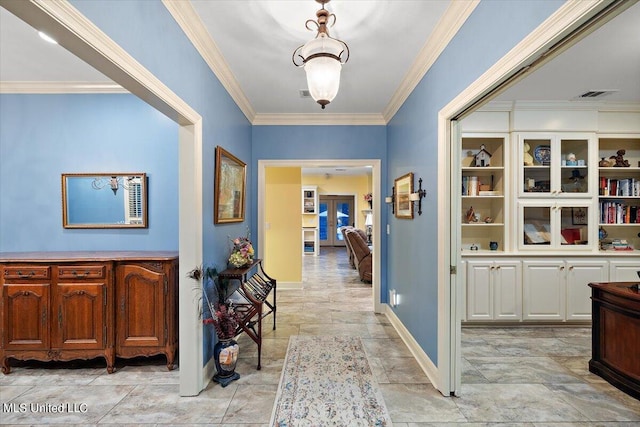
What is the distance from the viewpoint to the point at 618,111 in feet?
11.5

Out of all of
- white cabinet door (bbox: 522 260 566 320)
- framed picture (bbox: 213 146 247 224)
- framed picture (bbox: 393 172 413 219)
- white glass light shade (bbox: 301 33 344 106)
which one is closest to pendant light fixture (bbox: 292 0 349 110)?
white glass light shade (bbox: 301 33 344 106)

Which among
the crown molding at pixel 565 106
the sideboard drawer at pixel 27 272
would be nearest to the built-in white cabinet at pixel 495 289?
the crown molding at pixel 565 106

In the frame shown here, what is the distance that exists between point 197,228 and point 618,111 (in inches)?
191

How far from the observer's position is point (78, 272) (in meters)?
2.46

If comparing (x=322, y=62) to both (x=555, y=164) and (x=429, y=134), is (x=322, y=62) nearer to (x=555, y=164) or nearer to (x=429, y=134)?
(x=429, y=134)

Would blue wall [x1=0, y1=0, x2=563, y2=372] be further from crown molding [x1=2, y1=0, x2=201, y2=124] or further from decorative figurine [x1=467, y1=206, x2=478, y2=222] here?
decorative figurine [x1=467, y1=206, x2=478, y2=222]

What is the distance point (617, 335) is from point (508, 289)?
1173mm

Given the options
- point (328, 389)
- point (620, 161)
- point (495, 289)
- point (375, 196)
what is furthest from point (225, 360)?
point (620, 161)

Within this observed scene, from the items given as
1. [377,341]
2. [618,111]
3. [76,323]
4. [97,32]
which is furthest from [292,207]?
[618,111]

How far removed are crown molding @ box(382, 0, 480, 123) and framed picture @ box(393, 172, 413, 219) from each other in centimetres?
88

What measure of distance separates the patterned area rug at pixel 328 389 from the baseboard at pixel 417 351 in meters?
0.46

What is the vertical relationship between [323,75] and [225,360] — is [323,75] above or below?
above

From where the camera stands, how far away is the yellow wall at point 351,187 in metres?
10.5

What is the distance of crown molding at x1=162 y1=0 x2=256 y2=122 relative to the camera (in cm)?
184
